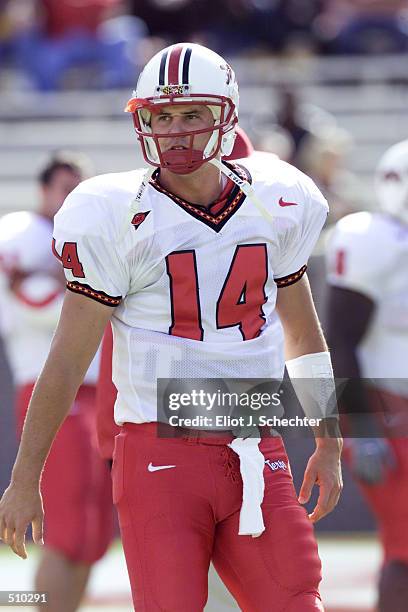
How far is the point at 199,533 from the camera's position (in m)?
2.67

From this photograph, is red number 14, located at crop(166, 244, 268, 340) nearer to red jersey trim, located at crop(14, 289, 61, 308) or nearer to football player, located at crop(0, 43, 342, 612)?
football player, located at crop(0, 43, 342, 612)

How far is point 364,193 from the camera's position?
27.4ft

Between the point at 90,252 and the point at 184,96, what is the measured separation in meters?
0.40

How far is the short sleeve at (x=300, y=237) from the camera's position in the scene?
2877 mm

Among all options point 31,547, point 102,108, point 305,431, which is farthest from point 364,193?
point 305,431

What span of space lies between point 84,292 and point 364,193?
587 centimetres

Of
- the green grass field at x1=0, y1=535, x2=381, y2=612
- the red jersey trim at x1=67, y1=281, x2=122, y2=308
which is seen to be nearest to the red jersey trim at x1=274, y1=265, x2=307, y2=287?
the red jersey trim at x1=67, y1=281, x2=122, y2=308

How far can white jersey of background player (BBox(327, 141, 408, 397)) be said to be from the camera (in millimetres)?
3988

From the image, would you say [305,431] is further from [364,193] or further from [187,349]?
[364,193]

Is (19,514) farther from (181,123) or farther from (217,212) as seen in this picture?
(181,123)

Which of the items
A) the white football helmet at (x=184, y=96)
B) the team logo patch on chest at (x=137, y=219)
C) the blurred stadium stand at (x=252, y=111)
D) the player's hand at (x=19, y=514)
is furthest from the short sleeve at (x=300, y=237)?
the blurred stadium stand at (x=252, y=111)

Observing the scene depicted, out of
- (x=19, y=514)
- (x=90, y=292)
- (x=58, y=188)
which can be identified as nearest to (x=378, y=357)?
(x=58, y=188)

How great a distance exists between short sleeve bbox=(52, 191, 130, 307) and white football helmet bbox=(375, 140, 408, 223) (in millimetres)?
1685

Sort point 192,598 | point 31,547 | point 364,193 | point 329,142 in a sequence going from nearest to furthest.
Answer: point 192,598 → point 31,547 → point 329,142 → point 364,193
